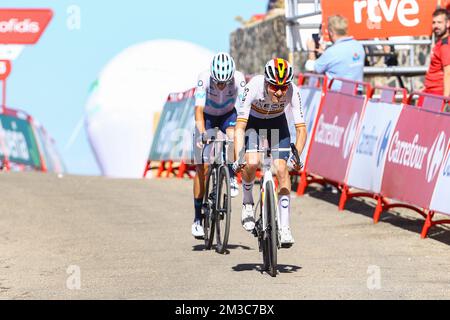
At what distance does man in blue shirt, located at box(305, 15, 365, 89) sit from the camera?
17.9 m

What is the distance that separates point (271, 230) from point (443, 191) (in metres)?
3.17

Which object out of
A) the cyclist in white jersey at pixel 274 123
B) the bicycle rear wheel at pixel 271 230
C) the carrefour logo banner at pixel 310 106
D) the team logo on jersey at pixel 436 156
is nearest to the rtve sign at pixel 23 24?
the carrefour logo banner at pixel 310 106

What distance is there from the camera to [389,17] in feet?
68.7

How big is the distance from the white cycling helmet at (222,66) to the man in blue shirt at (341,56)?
536cm

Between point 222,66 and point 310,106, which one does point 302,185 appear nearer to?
point 310,106

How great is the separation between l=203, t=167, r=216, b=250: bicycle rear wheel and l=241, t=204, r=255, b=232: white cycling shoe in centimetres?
109

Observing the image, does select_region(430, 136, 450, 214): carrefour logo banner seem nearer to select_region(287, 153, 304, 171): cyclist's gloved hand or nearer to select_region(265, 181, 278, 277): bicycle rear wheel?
select_region(287, 153, 304, 171): cyclist's gloved hand

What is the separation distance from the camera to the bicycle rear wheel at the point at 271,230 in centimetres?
1147

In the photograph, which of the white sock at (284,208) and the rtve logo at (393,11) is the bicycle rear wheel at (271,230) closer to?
the white sock at (284,208)

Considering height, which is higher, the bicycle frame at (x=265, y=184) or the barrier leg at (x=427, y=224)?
the bicycle frame at (x=265, y=184)

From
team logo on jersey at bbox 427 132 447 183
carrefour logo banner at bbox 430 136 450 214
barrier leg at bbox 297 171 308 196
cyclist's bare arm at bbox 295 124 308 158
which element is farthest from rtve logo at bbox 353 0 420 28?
cyclist's bare arm at bbox 295 124 308 158
